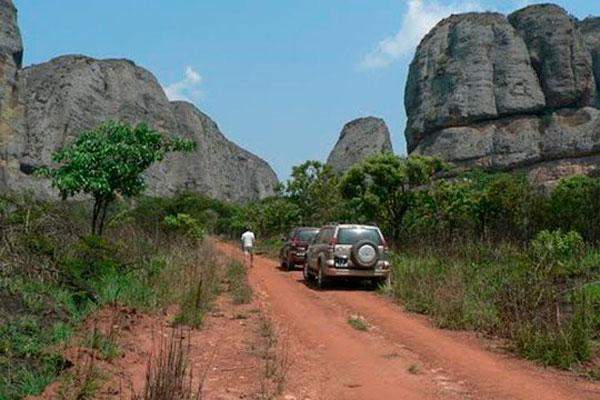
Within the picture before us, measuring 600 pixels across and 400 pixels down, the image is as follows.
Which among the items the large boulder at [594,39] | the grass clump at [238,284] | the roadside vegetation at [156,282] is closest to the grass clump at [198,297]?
the roadside vegetation at [156,282]

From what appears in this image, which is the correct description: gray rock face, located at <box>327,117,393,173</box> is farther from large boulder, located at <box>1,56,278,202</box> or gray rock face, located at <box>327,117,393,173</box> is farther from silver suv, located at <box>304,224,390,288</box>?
silver suv, located at <box>304,224,390,288</box>

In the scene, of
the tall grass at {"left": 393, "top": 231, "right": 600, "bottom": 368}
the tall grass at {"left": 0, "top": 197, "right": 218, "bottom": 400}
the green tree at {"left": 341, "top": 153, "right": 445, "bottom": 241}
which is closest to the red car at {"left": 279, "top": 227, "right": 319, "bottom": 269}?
the green tree at {"left": 341, "top": 153, "right": 445, "bottom": 241}

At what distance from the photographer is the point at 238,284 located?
1592 cm

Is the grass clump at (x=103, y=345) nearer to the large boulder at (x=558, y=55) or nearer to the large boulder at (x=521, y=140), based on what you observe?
the large boulder at (x=521, y=140)

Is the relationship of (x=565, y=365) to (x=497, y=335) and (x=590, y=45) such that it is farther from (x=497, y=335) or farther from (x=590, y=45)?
(x=590, y=45)

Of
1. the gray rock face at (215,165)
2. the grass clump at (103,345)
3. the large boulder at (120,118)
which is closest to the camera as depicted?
the grass clump at (103,345)

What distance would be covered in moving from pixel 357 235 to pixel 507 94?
67952 millimetres

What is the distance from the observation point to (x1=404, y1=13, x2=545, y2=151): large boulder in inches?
3110

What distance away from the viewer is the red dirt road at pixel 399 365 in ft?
23.2

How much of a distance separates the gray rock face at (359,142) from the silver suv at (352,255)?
79686 millimetres

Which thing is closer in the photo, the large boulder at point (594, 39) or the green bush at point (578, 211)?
the green bush at point (578, 211)

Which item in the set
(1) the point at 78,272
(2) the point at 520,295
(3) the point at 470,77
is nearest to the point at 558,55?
(3) the point at 470,77

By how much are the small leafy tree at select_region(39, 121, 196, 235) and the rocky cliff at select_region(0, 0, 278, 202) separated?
1980 inches

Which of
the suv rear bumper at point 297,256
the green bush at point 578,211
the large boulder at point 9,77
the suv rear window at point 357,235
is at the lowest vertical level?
the suv rear bumper at point 297,256
